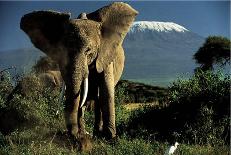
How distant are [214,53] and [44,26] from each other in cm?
1831

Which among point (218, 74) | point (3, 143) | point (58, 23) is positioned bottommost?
point (3, 143)

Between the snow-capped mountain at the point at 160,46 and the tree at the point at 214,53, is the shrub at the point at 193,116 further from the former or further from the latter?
the snow-capped mountain at the point at 160,46

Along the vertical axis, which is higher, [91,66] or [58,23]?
[58,23]

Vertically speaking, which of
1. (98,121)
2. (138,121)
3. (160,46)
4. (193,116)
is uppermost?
(193,116)

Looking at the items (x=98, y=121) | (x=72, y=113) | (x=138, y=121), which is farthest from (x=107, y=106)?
(x=138, y=121)

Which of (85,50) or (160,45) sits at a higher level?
(85,50)

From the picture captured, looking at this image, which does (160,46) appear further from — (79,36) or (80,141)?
(80,141)

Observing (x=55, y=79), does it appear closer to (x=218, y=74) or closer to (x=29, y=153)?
(x=218, y=74)

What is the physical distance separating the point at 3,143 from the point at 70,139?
88 cm

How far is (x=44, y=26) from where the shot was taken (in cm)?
909

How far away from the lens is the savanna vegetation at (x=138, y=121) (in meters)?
7.36

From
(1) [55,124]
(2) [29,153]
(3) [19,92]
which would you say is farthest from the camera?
(3) [19,92]

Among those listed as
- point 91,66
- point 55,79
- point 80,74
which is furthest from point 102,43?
point 55,79

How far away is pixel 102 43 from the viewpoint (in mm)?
8680
